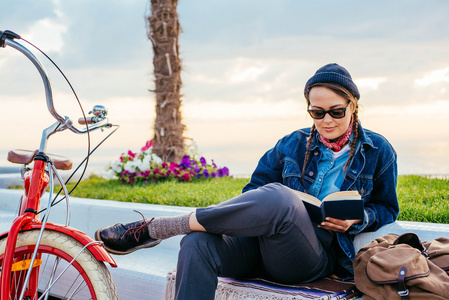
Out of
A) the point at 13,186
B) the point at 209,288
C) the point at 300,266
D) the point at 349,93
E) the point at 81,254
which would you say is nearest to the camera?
the point at 81,254

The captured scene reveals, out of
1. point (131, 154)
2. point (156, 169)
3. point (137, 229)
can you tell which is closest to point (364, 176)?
point (137, 229)

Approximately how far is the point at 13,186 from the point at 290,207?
7.59 meters

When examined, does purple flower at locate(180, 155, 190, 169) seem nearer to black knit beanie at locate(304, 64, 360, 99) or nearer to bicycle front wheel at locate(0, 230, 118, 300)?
black knit beanie at locate(304, 64, 360, 99)

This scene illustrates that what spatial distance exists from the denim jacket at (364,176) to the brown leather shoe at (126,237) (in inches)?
25.2

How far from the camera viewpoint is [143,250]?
13.2ft

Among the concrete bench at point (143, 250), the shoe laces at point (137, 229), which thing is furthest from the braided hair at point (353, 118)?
the shoe laces at point (137, 229)

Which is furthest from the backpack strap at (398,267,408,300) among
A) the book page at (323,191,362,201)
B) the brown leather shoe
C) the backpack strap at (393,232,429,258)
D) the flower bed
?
the flower bed

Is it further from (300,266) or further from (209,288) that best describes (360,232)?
(209,288)

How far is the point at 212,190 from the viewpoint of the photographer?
5859mm

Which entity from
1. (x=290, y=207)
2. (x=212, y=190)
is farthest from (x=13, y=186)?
(x=290, y=207)

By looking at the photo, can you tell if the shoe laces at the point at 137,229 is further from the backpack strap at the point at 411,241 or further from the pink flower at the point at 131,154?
the pink flower at the point at 131,154

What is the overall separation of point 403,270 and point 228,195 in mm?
3254

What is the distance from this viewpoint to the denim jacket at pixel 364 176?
8.80 feet

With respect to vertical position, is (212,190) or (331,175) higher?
(331,175)
